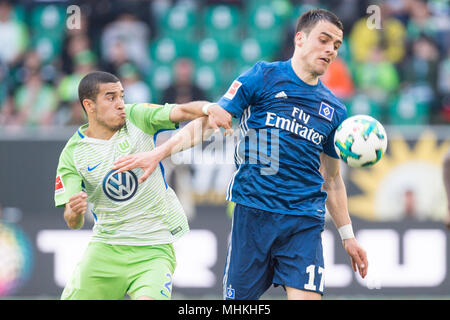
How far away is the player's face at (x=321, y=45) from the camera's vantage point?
19.7ft

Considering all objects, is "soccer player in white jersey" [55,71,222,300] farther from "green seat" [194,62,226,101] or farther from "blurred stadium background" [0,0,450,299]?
"green seat" [194,62,226,101]

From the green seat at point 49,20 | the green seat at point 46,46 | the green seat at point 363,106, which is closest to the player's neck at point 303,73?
the green seat at point 363,106

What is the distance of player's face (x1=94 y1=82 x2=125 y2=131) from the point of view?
630cm

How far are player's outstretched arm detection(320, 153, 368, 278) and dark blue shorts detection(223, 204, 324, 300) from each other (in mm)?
343

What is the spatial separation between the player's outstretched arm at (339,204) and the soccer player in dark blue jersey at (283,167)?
0.83 ft

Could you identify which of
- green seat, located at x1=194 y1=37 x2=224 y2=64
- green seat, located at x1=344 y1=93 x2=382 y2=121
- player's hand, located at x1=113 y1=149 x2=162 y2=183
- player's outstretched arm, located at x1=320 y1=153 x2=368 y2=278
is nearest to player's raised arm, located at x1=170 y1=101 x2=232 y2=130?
player's hand, located at x1=113 y1=149 x2=162 y2=183

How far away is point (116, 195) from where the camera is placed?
20.7 feet

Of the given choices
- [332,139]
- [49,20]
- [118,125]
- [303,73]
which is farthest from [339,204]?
[49,20]

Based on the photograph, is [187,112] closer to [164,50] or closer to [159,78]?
[159,78]

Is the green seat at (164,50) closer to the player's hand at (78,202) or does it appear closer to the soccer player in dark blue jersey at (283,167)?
the soccer player in dark blue jersey at (283,167)

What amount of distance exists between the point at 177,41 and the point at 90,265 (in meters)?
8.78

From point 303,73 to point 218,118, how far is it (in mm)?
847

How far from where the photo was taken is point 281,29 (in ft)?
48.5

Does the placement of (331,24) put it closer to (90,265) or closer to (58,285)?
(90,265)
